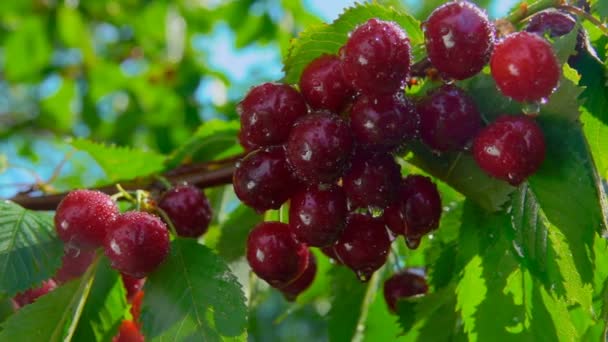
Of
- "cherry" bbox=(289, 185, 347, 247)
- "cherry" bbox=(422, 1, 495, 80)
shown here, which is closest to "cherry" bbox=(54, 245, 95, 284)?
"cherry" bbox=(289, 185, 347, 247)

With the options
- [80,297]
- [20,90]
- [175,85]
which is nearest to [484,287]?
[80,297]

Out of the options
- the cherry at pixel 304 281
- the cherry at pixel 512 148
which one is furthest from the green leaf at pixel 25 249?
the cherry at pixel 512 148

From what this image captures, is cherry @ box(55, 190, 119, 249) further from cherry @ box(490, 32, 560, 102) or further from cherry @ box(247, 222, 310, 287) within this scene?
cherry @ box(490, 32, 560, 102)

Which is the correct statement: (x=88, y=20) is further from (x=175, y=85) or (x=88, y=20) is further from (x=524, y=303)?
(x=524, y=303)

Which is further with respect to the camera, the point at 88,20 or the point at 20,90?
the point at 20,90

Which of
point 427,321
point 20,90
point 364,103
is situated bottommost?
point 20,90

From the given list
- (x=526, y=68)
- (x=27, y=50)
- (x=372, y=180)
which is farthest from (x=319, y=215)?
(x=27, y=50)
